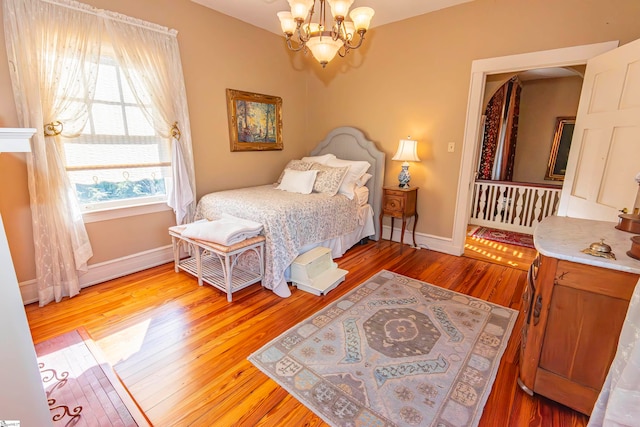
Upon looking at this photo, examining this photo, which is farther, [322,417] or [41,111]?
[41,111]

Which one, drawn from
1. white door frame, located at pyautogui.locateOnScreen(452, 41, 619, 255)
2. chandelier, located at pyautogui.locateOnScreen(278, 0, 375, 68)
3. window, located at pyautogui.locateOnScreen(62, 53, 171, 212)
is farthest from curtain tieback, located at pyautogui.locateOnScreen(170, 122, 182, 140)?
white door frame, located at pyautogui.locateOnScreen(452, 41, 619, 255)

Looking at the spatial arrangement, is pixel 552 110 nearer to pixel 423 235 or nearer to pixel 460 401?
pixel 423 235

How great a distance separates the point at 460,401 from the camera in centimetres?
151


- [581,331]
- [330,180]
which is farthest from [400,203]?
[581,331]

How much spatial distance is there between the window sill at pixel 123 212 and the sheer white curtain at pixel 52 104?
15 cm

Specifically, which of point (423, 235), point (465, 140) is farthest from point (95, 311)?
point (465, 140)

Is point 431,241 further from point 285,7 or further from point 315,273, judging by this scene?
→ point 285,7

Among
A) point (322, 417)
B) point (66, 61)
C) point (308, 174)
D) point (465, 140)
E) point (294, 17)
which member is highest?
point (294, 17)

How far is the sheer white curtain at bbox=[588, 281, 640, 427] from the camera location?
936 millimetres

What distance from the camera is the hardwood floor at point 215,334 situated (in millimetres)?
1451

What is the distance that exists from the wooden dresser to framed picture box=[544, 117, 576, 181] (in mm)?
4780

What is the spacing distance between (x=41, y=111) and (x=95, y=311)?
1592 millimetres

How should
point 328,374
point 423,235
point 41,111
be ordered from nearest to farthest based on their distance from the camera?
point 328,374 → point 41,111 → point 423,235

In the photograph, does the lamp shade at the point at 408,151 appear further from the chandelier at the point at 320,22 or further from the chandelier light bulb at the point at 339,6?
the chandelier light bulb at the point at 339,6
